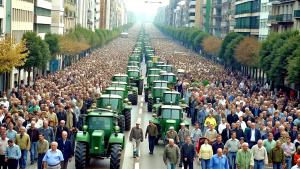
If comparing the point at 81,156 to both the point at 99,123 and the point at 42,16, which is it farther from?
the point at 42,16

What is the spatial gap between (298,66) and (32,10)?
34.4m

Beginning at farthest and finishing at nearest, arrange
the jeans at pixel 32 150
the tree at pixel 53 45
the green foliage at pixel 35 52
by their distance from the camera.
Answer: the tree at pixel 53 45
the green foliage at pixel 35 52
the jeans at pixel 32 150

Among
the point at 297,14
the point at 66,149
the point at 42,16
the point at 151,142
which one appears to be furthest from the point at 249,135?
the point at 42,16

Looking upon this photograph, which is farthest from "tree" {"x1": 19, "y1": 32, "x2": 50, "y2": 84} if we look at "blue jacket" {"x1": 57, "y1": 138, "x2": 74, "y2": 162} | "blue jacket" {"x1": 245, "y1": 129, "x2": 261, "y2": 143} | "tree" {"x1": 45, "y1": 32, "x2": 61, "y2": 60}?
"blue jacket" {"x1": 57, "y1": 138, "x2": 74, "y2": 162}

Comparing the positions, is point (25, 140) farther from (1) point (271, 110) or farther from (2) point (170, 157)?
(1) point (271, 110)

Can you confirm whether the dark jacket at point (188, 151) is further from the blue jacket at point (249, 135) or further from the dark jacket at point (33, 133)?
the dark jacket at point (33, 133)

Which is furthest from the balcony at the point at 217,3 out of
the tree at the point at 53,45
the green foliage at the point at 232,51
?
the tree at the point at 53,45

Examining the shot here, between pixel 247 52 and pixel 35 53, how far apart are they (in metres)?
28.0

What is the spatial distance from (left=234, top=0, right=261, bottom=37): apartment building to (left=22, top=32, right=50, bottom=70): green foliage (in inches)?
1912

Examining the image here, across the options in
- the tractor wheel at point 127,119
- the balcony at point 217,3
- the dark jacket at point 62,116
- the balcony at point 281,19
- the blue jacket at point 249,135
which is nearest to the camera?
the blue jacket at point 249,135

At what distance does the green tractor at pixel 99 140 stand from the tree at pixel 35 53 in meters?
30.9

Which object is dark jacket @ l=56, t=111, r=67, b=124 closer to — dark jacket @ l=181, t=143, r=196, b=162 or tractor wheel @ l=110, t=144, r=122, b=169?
tractor wheel @ l=110, t=144, r=122, b=169

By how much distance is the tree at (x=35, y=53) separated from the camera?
53469 mm

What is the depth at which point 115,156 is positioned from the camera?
21.0 metres
